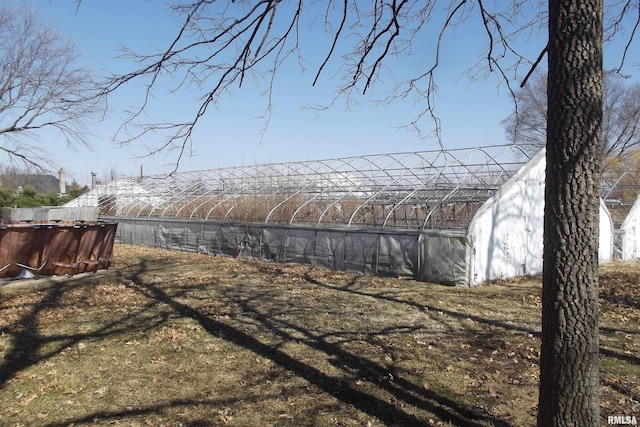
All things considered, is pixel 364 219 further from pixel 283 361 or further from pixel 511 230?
pixel 283 361

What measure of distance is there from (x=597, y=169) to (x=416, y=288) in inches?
358

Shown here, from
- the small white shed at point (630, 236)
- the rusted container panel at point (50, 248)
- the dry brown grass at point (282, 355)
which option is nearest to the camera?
the dry brown grass at point (282, 355)

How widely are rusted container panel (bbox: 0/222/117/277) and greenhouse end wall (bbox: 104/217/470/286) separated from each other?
5636 millimetres

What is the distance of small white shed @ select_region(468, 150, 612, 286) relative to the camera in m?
12.9

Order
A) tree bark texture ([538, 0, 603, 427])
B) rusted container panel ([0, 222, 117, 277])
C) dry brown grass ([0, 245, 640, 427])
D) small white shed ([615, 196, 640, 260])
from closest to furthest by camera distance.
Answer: tree bark texture ([538, 0, 603, 427]) → dry brown grass ([0, 245, 640, 427]) → rusted container panel ([0, 222, 117, 277]) → small white shed ([615, 196, 640, 260])

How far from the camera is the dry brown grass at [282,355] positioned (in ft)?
15.6

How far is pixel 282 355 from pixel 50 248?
9389 millimetres

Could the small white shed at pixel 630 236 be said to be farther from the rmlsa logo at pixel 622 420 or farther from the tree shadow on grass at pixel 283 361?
the rmlsa logo at pixel 622 420

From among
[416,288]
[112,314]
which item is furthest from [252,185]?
[112,314]

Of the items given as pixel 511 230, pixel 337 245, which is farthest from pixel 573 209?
pixel 337 245

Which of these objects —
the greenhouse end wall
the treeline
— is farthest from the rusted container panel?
the treeline

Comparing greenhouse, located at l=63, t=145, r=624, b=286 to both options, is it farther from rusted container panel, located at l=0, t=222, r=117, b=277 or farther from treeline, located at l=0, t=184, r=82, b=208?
treeline, located at l=0, t=184, r=82, b=208

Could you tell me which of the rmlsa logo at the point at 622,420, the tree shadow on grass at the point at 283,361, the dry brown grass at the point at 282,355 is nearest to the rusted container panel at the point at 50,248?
the dry brown grass at the point at 282,355

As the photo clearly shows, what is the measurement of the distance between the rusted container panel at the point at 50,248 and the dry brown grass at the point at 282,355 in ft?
4.67
